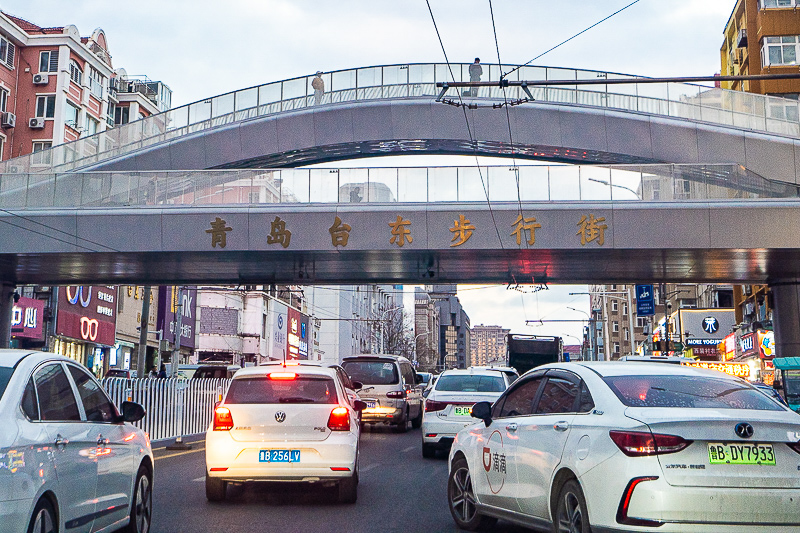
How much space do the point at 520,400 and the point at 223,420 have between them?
3.85m

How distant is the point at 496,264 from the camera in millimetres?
32156

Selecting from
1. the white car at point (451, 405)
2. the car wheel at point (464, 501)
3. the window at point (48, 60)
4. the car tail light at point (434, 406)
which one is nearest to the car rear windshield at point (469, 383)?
the white car at point (451, 405)

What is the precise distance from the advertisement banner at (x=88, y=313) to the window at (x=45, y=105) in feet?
34.5

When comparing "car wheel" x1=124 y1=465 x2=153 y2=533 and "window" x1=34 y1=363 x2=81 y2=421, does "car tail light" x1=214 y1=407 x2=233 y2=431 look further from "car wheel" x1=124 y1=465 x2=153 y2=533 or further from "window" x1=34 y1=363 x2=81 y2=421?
"window" x1=34 y1=363 x2=81 y2=421

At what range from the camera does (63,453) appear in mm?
5824

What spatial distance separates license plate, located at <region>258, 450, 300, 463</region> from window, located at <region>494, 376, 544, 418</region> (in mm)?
2651

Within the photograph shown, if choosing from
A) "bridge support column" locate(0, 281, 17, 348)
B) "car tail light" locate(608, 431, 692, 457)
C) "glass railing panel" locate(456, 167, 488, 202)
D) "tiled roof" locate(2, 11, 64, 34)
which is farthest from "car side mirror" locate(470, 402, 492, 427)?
"tiled roof" locate(2, 11, 64, 34)

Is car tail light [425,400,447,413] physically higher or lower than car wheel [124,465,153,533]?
higher

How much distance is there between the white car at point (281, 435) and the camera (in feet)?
32.3

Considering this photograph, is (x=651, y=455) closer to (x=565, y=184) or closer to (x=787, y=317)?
(x=565, y=184)

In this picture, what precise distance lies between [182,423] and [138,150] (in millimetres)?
22382

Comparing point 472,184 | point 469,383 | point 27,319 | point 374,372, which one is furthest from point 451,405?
point 27,319

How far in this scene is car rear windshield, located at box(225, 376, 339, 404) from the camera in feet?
33.7

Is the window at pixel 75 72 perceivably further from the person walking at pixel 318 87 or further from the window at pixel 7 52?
the person walking at pixel 318 87
